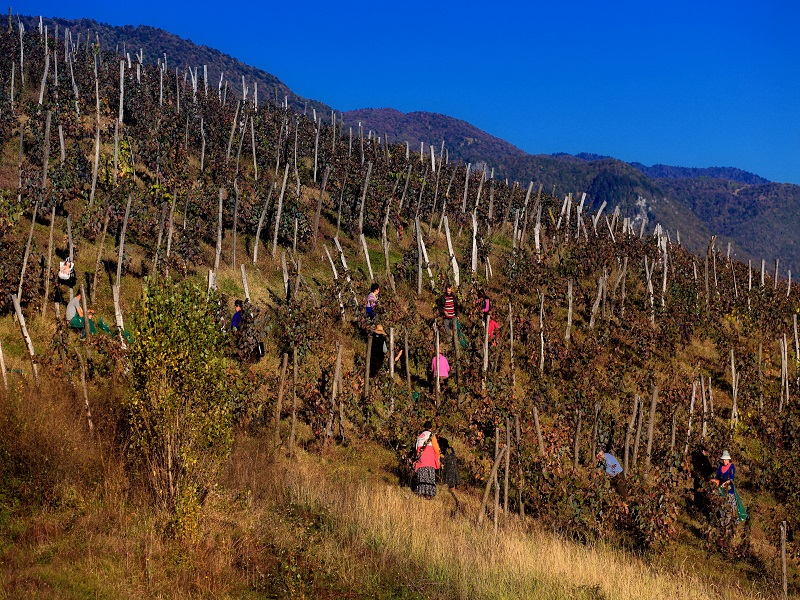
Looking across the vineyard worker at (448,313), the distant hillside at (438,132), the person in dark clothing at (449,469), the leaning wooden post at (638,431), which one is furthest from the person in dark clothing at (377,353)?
the distant hillside at (438,132)

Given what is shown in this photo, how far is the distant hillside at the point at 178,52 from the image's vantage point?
108 m

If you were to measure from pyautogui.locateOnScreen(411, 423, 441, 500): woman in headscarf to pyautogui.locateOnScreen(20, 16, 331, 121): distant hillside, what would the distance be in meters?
94.9

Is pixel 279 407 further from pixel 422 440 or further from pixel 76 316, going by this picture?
pixel 76 316

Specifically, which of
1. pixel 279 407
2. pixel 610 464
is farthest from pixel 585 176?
pixel 279 407

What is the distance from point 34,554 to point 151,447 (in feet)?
5.11

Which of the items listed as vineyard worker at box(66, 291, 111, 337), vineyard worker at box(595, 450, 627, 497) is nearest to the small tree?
vineyard worker at box(66, 291, 111, 337)

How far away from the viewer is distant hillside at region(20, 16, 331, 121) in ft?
355

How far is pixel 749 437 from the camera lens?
16078mm

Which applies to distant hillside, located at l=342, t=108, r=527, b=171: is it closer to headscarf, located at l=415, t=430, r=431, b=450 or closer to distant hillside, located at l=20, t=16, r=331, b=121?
distant hillside, located at l=20, t=16, r=331, b=121

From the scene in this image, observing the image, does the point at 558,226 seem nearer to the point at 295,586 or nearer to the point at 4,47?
the point at 295,586

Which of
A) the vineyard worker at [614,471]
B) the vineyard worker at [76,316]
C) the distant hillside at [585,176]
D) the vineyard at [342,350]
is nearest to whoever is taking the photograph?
the vineyard at [342,350]

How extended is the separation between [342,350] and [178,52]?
393 ft

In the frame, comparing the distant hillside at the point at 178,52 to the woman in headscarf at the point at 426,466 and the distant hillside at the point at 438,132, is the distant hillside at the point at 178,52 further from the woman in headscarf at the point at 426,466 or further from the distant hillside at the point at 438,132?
the woman in headscarf at the point at 426,466

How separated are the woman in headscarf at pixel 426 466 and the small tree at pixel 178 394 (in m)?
3.41
